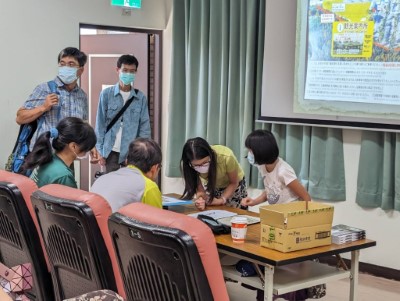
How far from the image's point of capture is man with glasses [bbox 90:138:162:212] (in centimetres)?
283

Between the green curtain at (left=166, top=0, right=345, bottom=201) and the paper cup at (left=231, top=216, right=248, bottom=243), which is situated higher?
the green curtain at (left=166, top=0, right=345, bottom=201)

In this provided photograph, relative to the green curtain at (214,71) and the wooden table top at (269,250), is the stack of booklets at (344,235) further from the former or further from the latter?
the green curtain at (214,71)

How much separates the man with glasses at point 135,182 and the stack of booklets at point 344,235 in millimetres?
830

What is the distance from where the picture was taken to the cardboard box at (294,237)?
8.62 feet

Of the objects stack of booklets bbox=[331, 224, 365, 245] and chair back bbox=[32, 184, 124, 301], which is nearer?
chair back bbox=[32, 184, 124, 301]

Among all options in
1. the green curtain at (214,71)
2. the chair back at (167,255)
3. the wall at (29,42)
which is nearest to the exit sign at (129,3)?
the wall at (29,42)

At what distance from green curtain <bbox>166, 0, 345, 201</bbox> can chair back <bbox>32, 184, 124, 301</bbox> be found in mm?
2705

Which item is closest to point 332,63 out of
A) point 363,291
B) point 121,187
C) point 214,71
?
point 214,71

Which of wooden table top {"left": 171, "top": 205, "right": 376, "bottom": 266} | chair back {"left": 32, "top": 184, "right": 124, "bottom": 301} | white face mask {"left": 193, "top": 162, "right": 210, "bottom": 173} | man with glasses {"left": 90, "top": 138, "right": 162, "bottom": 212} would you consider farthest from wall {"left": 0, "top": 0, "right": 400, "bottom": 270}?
chair back {"left": 32, "top": 184, "right": 124, "bottom": 301}

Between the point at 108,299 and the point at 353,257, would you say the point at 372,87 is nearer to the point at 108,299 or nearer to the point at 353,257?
the point at 353,257

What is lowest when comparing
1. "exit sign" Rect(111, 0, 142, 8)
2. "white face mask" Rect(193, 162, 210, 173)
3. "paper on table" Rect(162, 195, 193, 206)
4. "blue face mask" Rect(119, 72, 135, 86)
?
"paper on table" Rect(162, 195, 193, 206)

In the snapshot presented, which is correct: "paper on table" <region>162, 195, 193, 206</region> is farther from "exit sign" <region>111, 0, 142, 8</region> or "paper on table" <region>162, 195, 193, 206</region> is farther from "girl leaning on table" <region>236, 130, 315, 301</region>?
"exit sign" <region>111, 0, 142, 8</region>

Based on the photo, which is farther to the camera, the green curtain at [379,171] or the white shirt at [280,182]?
the green curtain at [379,171]

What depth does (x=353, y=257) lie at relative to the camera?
3.00 metres
